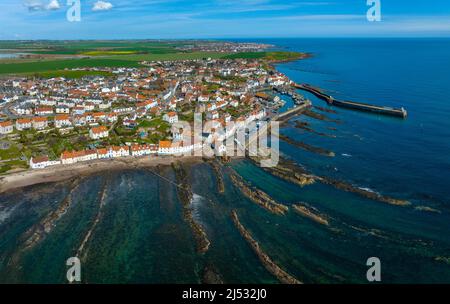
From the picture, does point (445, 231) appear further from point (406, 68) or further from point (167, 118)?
point (406, 68)

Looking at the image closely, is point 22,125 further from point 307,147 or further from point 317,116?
point 317,116

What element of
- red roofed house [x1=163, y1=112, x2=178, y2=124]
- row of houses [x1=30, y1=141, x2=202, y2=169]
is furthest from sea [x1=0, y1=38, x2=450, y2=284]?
red roofed house [x1=163, y1=112, x2=178, y2=124]

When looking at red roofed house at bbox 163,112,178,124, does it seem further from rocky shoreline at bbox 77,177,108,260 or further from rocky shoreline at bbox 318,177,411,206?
rocky shoreline at bbox 318,177,411,206

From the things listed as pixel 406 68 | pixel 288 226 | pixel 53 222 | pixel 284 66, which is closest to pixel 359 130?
pixel 288 226

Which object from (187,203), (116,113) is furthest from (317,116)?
(187,203)

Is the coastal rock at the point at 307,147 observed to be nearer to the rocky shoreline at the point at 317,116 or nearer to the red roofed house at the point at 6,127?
the rocky shoreline at the point at 317,116

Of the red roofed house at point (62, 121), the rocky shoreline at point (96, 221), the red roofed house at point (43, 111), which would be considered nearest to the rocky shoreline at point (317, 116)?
the rocky shoreline at point (96, 221)
